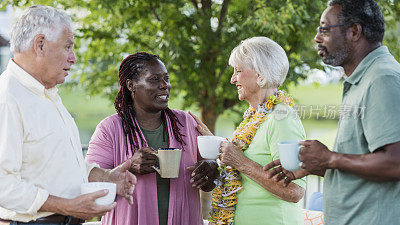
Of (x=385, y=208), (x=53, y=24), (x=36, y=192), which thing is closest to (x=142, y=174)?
(x=36, y=192)

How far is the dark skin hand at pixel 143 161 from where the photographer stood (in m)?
2.26

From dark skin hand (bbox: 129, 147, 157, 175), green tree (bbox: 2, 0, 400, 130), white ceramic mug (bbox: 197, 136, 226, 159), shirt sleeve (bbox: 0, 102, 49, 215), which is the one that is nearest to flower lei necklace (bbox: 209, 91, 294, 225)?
white ceramic mug (bbox: 197, 136, 226, 159)

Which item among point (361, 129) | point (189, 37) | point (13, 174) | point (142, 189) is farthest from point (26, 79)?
point (189, 37)

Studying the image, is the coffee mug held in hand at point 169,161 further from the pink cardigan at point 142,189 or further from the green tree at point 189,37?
the green tree at point 189,37

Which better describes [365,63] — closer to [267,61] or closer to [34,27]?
[267,61]

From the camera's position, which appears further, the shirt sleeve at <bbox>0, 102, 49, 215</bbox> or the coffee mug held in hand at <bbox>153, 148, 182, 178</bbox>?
the coffee mug held in hand at <bbox>153, 148, 182, 178</bbox>

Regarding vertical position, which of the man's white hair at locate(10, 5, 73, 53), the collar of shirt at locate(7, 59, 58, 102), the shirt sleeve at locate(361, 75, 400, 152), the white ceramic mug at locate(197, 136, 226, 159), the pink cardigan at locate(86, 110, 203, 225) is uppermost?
the man's white hair at locate(10, 5, 73, 53)

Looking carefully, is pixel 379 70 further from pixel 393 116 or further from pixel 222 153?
pixel 222 153

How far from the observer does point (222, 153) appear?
2180mm

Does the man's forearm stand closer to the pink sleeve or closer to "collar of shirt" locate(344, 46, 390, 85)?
"collar of shirt" locate(344, 46, 390, 85)

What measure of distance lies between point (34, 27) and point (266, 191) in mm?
1377

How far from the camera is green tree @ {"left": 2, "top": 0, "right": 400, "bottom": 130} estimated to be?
13.7 ft

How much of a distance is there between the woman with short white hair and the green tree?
1.80 m

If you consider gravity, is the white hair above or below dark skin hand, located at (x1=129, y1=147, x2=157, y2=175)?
above
